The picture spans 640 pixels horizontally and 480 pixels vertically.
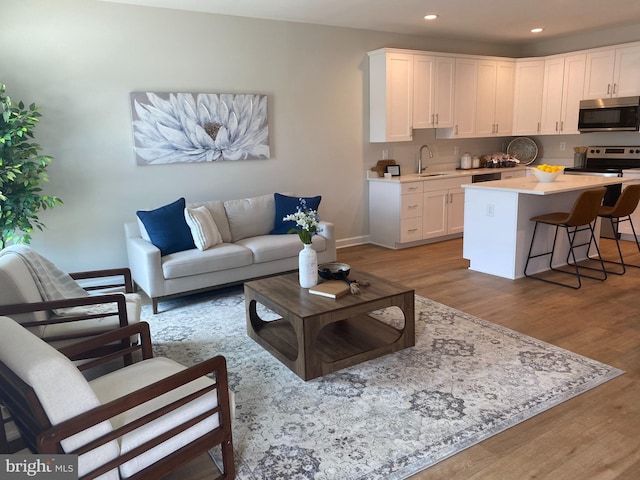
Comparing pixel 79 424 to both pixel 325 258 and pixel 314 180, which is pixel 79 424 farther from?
pixel 314 180

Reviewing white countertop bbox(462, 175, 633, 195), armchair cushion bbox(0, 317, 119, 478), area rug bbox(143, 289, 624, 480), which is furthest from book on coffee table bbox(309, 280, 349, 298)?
white countertop bbox(462, 175, 633, 195)

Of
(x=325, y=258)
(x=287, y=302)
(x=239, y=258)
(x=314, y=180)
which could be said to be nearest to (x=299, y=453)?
(x=287, y=302)

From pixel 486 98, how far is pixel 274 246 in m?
4.11

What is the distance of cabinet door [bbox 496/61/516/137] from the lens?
22.6ft

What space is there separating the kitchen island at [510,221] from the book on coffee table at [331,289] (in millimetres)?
2186

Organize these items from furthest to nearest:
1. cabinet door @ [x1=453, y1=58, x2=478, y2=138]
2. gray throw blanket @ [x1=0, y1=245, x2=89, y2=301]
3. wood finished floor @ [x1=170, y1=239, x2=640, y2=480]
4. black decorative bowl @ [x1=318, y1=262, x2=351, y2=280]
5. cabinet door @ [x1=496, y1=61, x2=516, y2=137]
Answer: cabinet door @ [x1=496, y1=61, x2=516, y2=137] → cabinet door @ [x1=453, y1=58, x2=478, y2=138] → black decorative bowl @ [x1=318, y1=262, x2=351, y2=280] → gray throw blanket @ [x1=0, y1=245, x2=89, y2=301] → wood finished floor @ [x1=170, y1=239, x2=640, y2=480]

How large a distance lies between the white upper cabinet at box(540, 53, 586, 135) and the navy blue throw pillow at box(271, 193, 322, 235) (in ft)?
13.1

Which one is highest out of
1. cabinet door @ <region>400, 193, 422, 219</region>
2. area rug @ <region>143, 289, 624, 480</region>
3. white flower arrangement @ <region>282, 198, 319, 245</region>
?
white flower arrangement @ <region>282, 198, 319, 245</region>

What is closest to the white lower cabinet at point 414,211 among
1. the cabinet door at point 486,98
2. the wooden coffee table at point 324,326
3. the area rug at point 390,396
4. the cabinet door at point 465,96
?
the cabinet door at point 465,96

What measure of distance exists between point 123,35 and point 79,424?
4.00m

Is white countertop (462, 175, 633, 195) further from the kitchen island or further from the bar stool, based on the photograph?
the bar stool

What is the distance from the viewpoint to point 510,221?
4.63m

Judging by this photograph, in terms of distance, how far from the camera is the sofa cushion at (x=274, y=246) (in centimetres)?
450

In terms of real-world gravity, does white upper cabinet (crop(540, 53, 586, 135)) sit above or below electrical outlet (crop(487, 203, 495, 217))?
above
